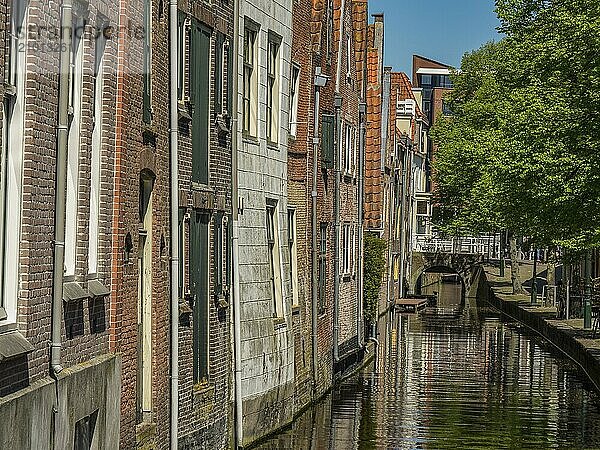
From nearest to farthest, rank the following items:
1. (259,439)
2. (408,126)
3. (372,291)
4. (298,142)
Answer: (259,439)
(298,142)
(372,291)
(408,126)

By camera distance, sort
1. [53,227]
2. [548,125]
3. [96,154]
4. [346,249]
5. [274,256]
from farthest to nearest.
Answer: [346,249] → [548,125] → [274,256] → [96,154] → [53,227]

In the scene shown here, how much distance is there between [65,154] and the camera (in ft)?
41.0

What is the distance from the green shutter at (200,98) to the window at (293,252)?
770 cm

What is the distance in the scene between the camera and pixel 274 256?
26.2 metres

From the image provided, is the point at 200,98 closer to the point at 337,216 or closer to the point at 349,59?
the point at 337,216

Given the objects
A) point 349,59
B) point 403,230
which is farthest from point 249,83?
point 403,230

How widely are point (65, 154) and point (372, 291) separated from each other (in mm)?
31122

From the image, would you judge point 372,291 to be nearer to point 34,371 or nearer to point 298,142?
point 298,142

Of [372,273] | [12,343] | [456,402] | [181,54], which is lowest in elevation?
[456,402]

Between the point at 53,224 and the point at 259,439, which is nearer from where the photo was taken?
the point at 53,224

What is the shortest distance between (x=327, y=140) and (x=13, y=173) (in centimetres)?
2131

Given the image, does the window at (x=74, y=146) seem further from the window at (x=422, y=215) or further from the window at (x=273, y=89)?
the window at (x=422, y=215)

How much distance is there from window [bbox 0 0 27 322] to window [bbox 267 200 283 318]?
14.2 m

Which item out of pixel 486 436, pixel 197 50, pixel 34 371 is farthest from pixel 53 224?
pixel 486 436
